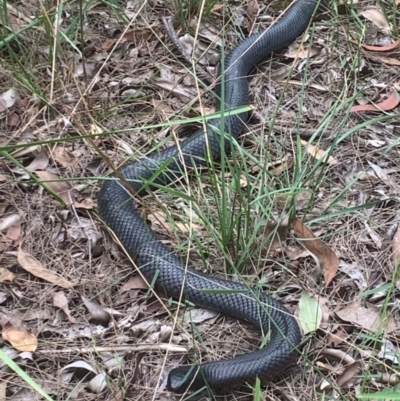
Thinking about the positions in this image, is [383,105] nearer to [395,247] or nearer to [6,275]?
[395,247]

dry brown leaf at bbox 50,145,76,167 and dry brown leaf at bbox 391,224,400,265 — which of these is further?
dry brown leaf at bbox 50,145,76,167

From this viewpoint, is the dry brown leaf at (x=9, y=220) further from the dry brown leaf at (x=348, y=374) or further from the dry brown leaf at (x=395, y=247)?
the dry brown leaf at (x=395, y=247)

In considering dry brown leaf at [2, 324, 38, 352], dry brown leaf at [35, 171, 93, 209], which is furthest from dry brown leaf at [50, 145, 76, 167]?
dry brown leaf at [2, 324, 38, 352]

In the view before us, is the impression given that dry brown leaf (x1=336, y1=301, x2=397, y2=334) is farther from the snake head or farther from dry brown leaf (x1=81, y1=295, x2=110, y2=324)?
dry brown leaf (x1=81, y1=295, x2=110, y2=324)

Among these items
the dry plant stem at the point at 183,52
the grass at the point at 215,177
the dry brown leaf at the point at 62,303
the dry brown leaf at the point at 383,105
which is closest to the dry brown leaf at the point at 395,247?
the grass at the point at 215,177

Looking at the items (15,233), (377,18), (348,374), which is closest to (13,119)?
(15,233)

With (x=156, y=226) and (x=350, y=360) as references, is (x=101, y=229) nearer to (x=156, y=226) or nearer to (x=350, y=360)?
(x=156, y=226)
